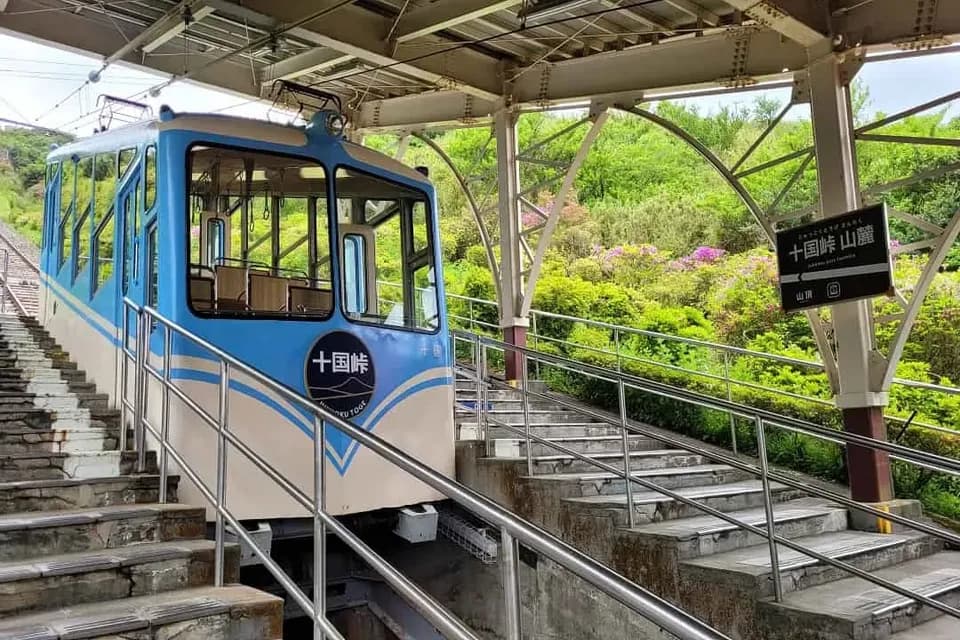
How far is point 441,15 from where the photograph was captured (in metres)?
7.25

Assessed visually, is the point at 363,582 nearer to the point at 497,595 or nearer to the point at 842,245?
→ the point at 497,595

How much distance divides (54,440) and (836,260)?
5.43 meters

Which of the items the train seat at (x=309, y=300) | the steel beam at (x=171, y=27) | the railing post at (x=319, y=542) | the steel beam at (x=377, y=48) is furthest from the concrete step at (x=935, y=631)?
the steel beam at (x=171, y=27)

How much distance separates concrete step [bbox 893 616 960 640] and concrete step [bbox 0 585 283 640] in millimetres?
3017

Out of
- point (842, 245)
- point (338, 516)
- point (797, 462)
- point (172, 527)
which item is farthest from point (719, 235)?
point (172, 527)

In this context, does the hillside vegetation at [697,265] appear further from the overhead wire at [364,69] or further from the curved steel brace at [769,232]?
the overhead wire at [364,69]

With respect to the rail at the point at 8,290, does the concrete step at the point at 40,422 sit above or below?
below

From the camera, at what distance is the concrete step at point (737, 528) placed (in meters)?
4.46

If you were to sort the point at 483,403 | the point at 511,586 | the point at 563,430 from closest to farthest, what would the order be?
the point at 511,586, the point at 483,403, the point at 563,430

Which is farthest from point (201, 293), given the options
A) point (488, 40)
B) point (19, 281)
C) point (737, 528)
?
point (19, 281)

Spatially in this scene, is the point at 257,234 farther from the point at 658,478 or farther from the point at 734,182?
the point at 734,182

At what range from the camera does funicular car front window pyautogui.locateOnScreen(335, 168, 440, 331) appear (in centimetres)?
515

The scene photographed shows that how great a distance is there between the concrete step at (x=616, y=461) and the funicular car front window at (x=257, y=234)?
2.10m

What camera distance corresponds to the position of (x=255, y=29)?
7.98 meters
